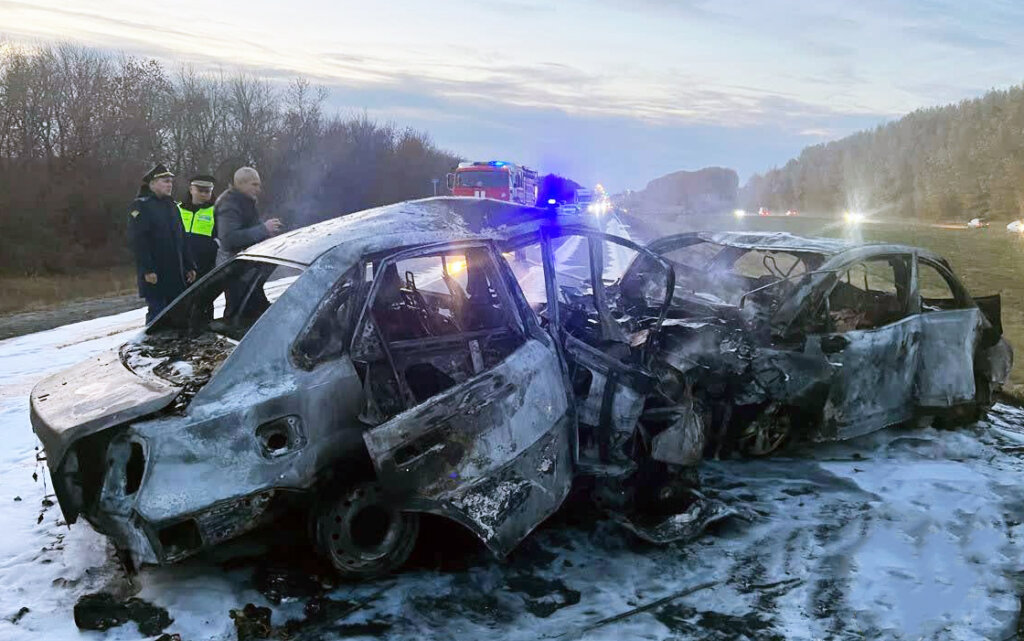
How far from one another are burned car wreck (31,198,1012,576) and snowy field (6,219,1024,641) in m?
0.23

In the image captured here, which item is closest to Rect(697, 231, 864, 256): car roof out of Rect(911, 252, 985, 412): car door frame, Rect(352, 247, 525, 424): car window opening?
Rect(911, 252, 985, 412): car door frame

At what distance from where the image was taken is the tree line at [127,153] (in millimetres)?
26938

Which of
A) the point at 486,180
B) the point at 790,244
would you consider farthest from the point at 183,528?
the point at 486,180

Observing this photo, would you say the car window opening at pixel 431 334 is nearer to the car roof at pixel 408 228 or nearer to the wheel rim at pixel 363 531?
the car roof at pixel 408 228

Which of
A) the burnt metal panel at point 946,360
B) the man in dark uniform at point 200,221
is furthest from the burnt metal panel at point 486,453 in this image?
the man in dark uniform at point 200,221

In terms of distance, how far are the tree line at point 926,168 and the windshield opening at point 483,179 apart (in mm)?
62957

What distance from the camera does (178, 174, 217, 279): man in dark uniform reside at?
24.1ft

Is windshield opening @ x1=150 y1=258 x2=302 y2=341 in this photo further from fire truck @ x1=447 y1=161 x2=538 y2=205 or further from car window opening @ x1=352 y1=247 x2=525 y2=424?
fire truck @ x1=447 y1=161 x2=538 y2=205

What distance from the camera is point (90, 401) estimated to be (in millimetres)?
3199

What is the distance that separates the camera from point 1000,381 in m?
5.99

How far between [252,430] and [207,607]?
0.86 metres

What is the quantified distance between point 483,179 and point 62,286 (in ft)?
46.1

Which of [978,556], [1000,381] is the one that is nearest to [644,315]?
[978,556]

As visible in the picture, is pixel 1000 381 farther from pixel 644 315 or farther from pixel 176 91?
pixel 176 91
